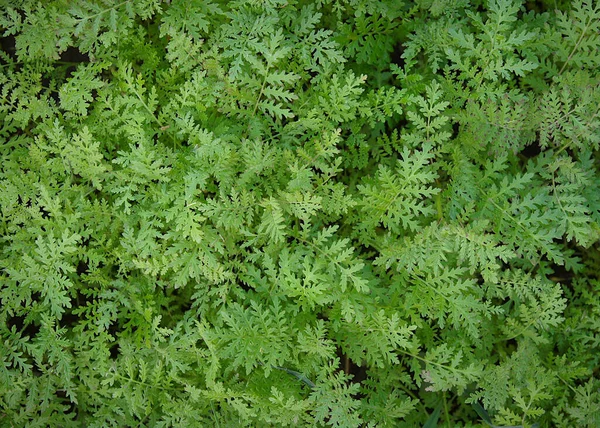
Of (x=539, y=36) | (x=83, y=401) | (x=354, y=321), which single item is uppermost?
(x=539, y=36)

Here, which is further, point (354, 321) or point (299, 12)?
point (299, 12)

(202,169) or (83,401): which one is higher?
(202,169)

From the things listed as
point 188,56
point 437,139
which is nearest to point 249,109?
point 188,56

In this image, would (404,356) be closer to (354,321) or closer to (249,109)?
(354,321)

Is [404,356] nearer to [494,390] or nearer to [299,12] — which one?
[494,390]

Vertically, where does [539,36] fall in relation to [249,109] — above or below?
above

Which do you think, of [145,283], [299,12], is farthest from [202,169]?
[299,12]
